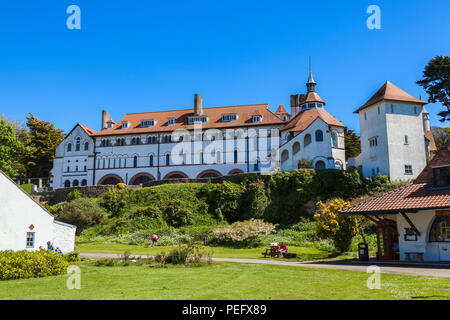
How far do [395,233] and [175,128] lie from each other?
145ft

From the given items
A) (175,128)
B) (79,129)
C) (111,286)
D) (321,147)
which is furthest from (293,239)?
(79,129)

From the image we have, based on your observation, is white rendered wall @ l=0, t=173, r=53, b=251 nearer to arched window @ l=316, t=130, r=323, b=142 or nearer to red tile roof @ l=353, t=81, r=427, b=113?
arched window @ l=316, t=130, r=323, b=142

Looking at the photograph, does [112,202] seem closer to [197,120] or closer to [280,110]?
[197,120]

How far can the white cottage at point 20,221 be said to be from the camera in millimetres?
23500

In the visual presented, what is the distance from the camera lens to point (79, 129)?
6600 centimetres

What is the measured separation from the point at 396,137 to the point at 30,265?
3604cm

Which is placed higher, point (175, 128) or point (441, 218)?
point (175, 128)

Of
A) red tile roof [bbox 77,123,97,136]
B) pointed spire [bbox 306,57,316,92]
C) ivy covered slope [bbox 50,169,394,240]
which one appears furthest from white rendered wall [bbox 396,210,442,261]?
red tile roof [bbox 77,123,97,136]

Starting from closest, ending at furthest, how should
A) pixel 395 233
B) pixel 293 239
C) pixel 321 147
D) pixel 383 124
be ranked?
pixel 395 233
pixel 293 239
pixel 383 124
pixel 321 147

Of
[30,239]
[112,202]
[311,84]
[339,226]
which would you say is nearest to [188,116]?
[311,84]

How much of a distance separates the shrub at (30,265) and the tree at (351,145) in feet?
180

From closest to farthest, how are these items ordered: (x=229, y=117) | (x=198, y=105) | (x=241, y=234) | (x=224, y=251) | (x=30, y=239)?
1. (x=30, y=239)
2. (x=224, y=251)
3. (x=241, y=234)
4. (x=229, y=117)
5. (x=198, y=105)

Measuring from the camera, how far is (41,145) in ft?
227
